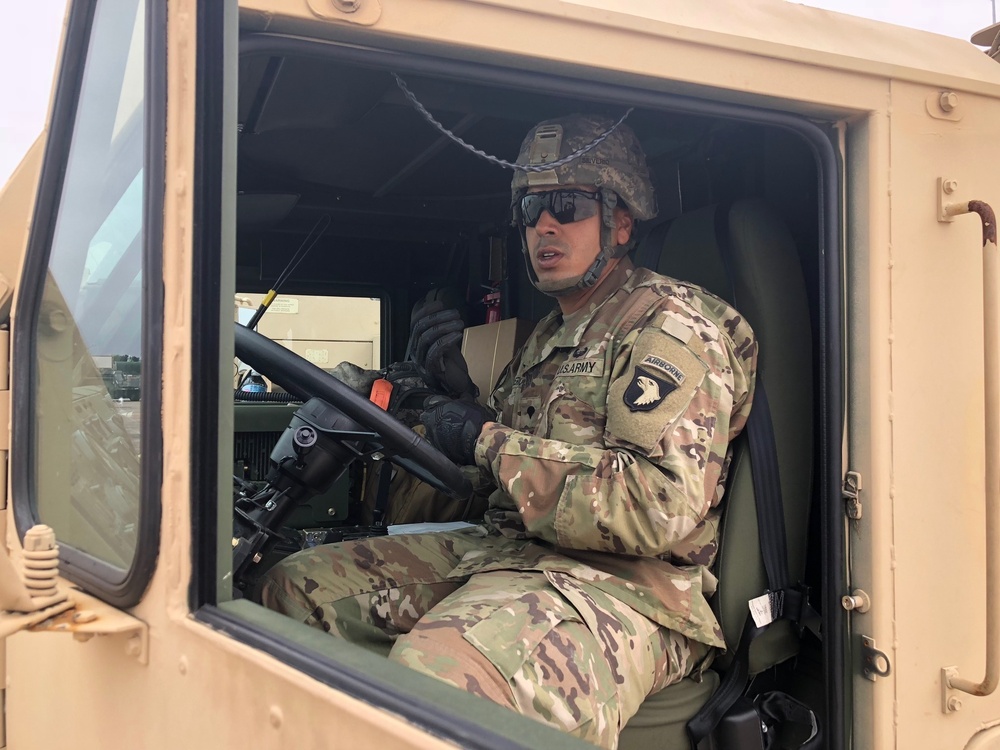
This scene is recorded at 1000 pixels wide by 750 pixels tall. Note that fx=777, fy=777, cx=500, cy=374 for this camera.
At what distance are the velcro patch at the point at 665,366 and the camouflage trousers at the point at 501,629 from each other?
0.41 metres

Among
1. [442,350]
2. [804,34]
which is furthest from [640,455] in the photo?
[442,350]

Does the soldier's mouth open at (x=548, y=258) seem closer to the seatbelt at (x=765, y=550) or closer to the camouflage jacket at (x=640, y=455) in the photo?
the camouflage jacket at (x=640, y=455)

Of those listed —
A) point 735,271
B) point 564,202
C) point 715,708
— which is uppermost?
point 564,202

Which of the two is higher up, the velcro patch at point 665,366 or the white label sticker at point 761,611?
the velcro patch at point 665,366

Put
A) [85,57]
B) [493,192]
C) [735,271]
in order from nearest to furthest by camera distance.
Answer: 1. [85,57]
2. [735,271]
3. [493,192]

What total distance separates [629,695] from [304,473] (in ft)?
2.26

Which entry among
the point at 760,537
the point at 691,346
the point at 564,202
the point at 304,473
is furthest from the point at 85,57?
the point at 760,537

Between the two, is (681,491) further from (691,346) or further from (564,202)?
(564,202)

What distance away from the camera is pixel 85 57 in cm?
111

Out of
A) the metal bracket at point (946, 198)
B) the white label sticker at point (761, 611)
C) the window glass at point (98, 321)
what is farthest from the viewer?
the white label sticker at point (761, 611)

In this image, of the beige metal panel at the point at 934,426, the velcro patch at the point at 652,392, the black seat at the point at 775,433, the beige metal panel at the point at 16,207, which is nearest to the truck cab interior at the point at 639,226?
the black seat at the point at 775,433

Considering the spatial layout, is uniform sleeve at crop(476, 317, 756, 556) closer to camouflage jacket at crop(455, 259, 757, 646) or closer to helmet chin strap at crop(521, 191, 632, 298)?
camouflage jacket at crop(455, 259, 757, 646)

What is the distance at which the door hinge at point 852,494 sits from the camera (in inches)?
51.4

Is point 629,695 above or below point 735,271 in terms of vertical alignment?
below
